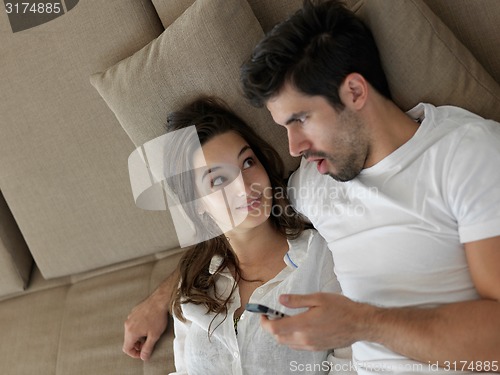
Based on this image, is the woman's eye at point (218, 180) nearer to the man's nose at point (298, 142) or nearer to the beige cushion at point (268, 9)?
the man's nose at point (298, 142)

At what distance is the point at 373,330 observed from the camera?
1.10 metres

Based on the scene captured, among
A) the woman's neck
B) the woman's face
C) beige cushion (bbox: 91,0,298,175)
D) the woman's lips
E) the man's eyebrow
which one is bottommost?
the woman's neck

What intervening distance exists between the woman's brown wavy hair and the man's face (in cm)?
17

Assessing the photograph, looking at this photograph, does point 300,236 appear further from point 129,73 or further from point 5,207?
point 5,207

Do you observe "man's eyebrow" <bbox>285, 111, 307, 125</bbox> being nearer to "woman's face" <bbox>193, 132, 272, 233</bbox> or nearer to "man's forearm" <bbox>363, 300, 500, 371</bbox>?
"woman's face" <bbox>193, 132, 272, 233</bbox>

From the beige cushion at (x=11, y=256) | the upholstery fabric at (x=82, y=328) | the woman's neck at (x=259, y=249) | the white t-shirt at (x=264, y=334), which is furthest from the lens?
the beige cushion at (x=11, y=256)

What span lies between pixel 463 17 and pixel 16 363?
1548mm

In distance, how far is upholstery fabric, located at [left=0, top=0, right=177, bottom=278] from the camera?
1510 millimetres

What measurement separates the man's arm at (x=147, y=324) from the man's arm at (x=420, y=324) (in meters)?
Result: 0.53

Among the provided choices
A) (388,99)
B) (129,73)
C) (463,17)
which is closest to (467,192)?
(388,99)

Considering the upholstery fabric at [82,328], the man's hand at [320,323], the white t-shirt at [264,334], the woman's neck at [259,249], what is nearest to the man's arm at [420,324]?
the man's hand at [320,323]

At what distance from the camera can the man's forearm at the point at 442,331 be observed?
1.04 metres

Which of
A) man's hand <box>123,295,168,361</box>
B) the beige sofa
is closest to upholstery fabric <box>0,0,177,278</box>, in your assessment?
the beige sofa

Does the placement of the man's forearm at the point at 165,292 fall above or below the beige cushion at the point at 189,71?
below
